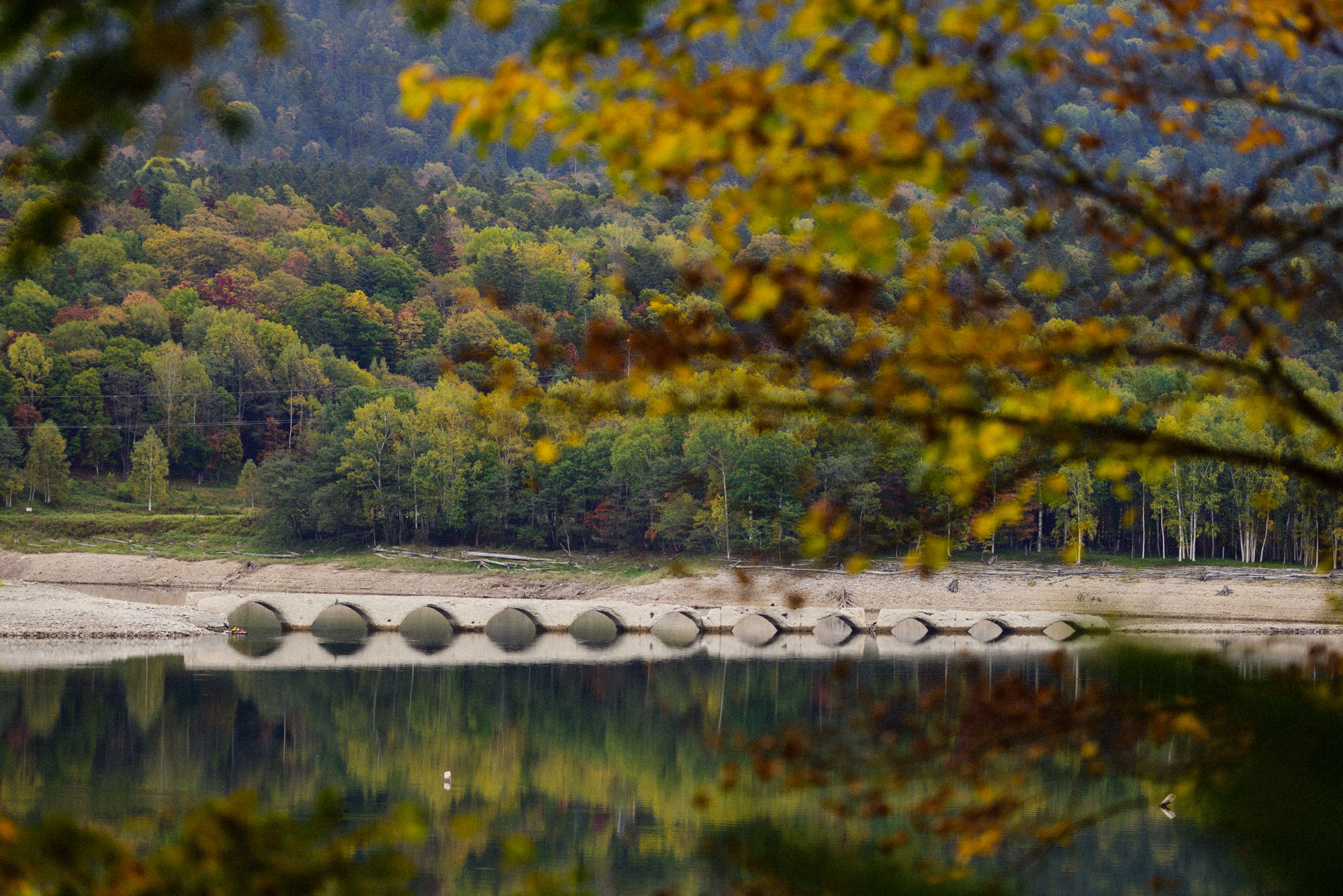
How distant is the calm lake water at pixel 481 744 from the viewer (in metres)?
20.4

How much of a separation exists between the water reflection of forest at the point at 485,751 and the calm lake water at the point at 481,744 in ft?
0.26

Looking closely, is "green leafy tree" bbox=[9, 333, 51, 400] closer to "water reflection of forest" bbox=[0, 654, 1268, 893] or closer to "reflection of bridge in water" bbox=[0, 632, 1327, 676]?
"reflection of bridge in water" bbox=[0, 632, 1327, 676]

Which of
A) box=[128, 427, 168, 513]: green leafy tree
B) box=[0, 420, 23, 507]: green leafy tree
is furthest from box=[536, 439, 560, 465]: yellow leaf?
box=[0, 420, 23, 507]: green leafy tree

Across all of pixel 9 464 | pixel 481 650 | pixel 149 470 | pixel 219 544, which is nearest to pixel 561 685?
pixel 481 650

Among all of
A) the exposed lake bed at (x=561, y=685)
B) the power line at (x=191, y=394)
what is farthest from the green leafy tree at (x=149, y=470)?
the exposed lake bed at (x=561, y=685)

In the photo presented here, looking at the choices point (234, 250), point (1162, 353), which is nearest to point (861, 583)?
point (1162, 353)

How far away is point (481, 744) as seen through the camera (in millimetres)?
28844

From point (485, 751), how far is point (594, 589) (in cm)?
3068

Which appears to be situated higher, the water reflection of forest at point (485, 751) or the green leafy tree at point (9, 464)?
the green leafy tree at point (9, 464)

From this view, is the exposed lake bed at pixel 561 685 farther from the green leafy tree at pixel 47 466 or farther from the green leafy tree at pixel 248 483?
the green leafy tree at pixel 248 483

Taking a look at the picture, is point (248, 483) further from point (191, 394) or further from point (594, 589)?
point (594, 589)

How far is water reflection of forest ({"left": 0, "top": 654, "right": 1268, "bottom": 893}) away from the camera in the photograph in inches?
808

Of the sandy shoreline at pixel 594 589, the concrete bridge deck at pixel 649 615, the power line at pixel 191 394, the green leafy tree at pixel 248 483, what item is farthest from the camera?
the power line at pixel 191 394

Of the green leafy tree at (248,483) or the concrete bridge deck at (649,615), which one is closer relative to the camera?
the concrete bridge deck at (649,615)
